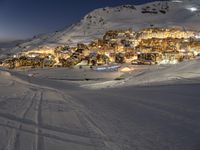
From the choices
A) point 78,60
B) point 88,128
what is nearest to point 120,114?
point 88,128

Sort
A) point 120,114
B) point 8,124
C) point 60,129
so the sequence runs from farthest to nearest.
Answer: point 120,114 → point 8,124 → point 60,129

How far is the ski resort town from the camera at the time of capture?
10693cm

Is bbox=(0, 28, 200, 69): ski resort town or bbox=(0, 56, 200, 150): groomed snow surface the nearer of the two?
bbox=(0, 56, 200, 150): groomed snow surface

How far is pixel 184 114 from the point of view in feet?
35.0

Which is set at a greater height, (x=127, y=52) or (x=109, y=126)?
(x=127, y=52)

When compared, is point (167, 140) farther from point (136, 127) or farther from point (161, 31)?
point (161, 31)

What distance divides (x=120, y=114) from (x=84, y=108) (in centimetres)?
248

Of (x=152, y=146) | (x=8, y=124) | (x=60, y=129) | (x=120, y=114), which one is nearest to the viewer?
(x=152, y=146)

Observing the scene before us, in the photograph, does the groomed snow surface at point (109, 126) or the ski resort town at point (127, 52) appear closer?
the groomed snow surface at point (109, 126)

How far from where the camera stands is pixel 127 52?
401 ft

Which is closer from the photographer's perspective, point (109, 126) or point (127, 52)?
point (109, 126)

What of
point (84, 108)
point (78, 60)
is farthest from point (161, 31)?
point (84, 108)

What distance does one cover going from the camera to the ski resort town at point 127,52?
107m

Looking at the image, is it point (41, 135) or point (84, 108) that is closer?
point (41, 135)
